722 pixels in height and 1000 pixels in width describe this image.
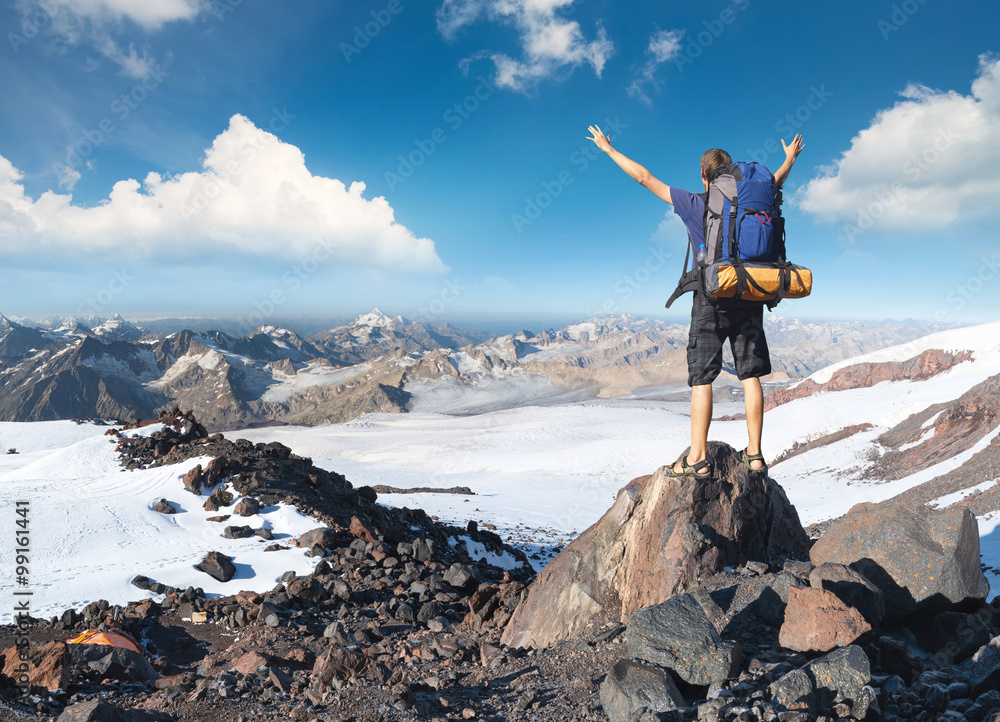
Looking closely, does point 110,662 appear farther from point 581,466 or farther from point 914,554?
point 581,466

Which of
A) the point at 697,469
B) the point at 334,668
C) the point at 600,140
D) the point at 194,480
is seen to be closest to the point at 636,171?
the point at 600,140

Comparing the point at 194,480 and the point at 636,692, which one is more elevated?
the point at 636,692

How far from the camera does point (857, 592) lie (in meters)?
4.14

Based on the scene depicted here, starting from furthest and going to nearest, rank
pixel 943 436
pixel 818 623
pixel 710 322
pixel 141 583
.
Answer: pixel 943 436 < pixel 141 583 < pixel 710 322 < pixel 818 623

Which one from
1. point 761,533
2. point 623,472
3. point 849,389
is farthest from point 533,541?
point 849,389

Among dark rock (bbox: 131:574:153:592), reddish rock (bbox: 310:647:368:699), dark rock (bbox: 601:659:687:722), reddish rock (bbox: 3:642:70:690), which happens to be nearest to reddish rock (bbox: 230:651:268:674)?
reddish rock (bbox: 310:647:368:699)

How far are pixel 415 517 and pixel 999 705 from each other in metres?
13.7

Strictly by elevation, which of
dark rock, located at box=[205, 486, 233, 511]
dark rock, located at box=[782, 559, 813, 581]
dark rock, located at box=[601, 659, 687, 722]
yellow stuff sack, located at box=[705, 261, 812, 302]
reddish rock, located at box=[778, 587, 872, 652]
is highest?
yellow stuff sack, located at box=[705, 261, 812, 302]

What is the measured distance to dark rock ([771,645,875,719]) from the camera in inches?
115

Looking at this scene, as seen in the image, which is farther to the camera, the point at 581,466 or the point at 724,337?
the point at 581,466

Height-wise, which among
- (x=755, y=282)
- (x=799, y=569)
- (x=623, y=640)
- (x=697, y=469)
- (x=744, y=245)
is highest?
(x=744, y=245)

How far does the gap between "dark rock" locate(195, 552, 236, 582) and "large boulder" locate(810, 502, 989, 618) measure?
9.38m

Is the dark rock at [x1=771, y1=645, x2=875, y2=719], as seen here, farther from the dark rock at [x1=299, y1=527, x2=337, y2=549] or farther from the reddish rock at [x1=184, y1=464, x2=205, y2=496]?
the reddish rock at [x1=184, y1=464, x2=205, y2=496]

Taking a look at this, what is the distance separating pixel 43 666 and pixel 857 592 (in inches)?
298
